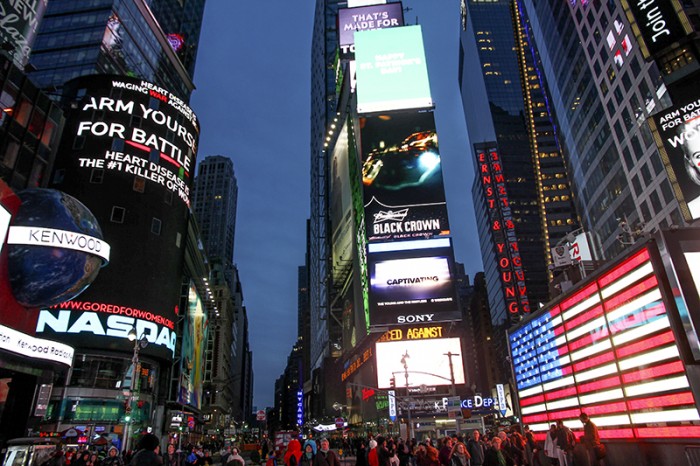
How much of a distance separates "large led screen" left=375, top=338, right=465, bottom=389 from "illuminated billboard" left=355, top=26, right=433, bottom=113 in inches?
1258

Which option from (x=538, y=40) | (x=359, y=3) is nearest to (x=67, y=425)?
(x=359, y=3)

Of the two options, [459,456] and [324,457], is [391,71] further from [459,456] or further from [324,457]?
[324,457]

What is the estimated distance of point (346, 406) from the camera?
82875 mm

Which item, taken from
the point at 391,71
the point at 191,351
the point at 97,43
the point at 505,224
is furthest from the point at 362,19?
the point at 191,351

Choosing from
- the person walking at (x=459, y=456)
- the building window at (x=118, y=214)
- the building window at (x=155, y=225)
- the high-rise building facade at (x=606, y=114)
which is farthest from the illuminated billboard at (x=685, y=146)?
the building window at (x=118, y=214)

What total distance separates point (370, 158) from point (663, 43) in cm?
3250

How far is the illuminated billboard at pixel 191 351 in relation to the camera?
5530 cm

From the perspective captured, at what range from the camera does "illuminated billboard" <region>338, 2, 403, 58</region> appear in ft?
281

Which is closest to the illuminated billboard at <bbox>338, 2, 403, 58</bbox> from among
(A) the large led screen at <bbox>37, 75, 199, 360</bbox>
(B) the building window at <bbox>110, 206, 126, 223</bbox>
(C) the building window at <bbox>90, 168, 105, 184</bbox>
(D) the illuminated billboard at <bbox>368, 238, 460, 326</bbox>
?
(A) the large led screen at <bbox>37, 75, 199, 360</bbox>

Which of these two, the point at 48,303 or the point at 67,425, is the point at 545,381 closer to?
the point at 48,303

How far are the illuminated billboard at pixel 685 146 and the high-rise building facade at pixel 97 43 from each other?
74.3 meters

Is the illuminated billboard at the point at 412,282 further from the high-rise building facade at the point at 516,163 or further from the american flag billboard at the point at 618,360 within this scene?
the high-rise building facade at the point at 516,163

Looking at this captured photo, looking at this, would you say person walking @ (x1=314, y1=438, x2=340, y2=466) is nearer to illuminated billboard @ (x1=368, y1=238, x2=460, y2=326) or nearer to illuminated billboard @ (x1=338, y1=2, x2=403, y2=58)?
illuminated billboard @ (x1=368, y1=238, x2=460, y2=326)

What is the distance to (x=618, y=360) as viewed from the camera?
47.4 ft
